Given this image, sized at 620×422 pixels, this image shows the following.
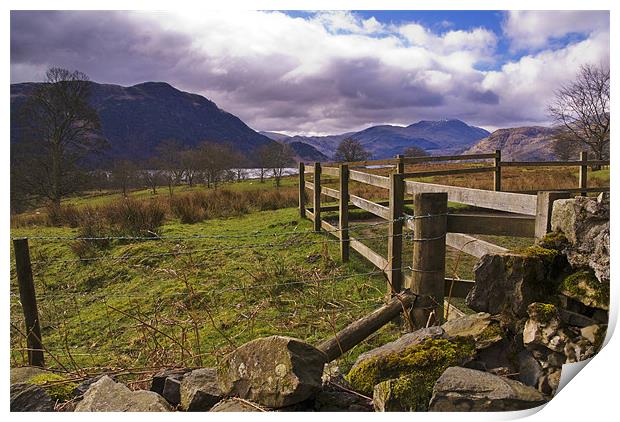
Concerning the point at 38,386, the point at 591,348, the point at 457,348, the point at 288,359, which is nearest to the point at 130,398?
the point at 38,386

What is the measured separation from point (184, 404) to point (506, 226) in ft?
9.22

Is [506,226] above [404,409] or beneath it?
above

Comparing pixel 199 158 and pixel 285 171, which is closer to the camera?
pixel 199 158

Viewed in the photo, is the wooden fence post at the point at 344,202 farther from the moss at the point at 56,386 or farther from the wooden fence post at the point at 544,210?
the moss at the point at 56,386

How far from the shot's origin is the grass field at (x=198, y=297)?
183 inches

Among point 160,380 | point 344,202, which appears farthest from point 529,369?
point 344,202

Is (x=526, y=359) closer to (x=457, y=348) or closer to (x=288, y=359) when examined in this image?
(x=457, y=348)

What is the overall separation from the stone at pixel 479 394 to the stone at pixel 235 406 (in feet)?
3.64

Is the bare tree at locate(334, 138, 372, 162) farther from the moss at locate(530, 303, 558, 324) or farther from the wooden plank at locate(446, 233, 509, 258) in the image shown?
the moss at locate(530, 303, 558, 324)

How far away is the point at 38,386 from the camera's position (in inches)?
127

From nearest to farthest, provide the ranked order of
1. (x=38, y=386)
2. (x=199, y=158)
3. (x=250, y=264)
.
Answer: (x=38, y=386), (x=250, y=264), (x=199, y=158)

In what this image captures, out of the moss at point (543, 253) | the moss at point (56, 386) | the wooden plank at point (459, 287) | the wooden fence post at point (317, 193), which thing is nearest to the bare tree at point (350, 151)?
the wooden fence post at point (317, 193)

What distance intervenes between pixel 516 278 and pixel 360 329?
130cm

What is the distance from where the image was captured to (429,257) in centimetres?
378
